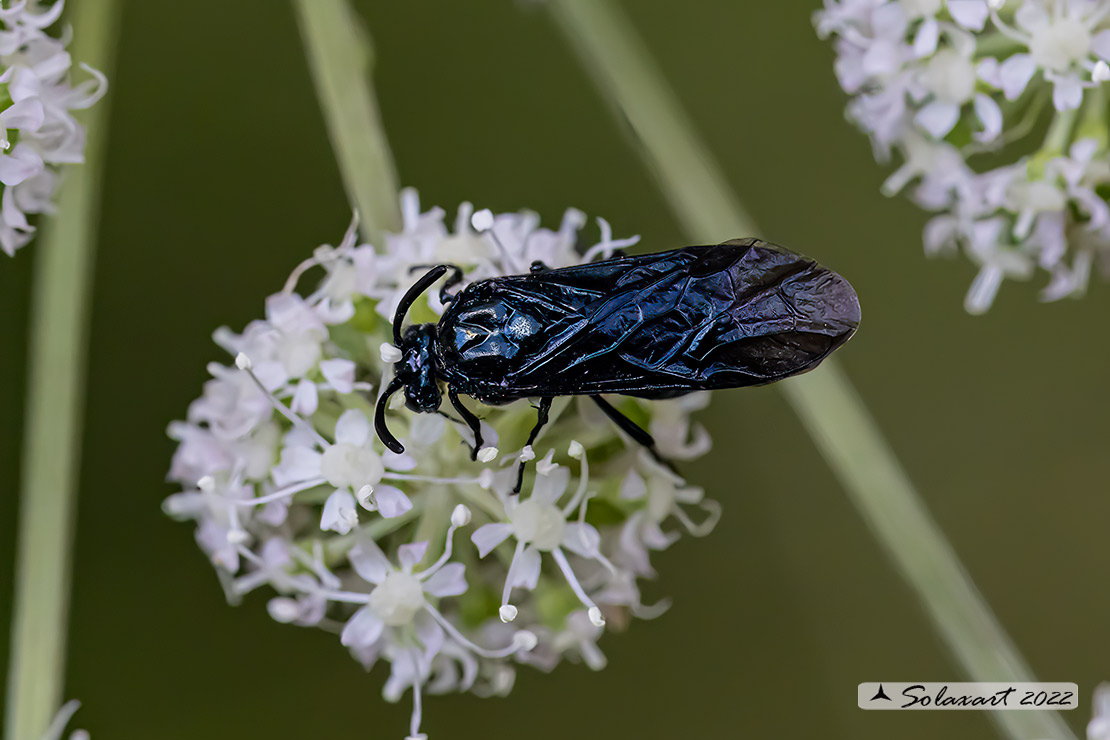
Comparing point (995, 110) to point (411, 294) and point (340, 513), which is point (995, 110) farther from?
point (340, 513)

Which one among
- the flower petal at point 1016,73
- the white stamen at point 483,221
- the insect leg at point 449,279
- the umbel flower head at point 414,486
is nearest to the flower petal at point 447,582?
the umbel flower head at point 414,486

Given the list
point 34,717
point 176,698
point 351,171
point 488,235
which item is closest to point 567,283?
point 488,235

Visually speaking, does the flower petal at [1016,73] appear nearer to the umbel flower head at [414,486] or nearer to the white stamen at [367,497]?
the umbel flower head at [414,486]

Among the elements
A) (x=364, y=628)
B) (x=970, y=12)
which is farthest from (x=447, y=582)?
(x=970, y=12)

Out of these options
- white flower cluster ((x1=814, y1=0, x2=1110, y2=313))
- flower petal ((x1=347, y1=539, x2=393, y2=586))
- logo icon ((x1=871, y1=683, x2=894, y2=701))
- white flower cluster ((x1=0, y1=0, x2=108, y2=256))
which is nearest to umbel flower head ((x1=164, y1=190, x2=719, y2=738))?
flower petal ((x1=347, y1=539, x2=393, y2=586))

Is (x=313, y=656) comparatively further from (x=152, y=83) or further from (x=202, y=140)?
(x=152, y=83)

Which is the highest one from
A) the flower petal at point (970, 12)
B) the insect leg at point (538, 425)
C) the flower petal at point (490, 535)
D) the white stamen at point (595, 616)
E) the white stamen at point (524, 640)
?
the flower petal at point (970, 12)

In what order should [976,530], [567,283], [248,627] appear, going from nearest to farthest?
[567,283]
[248,627]
[976,530]

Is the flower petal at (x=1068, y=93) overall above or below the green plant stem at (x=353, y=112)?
below
